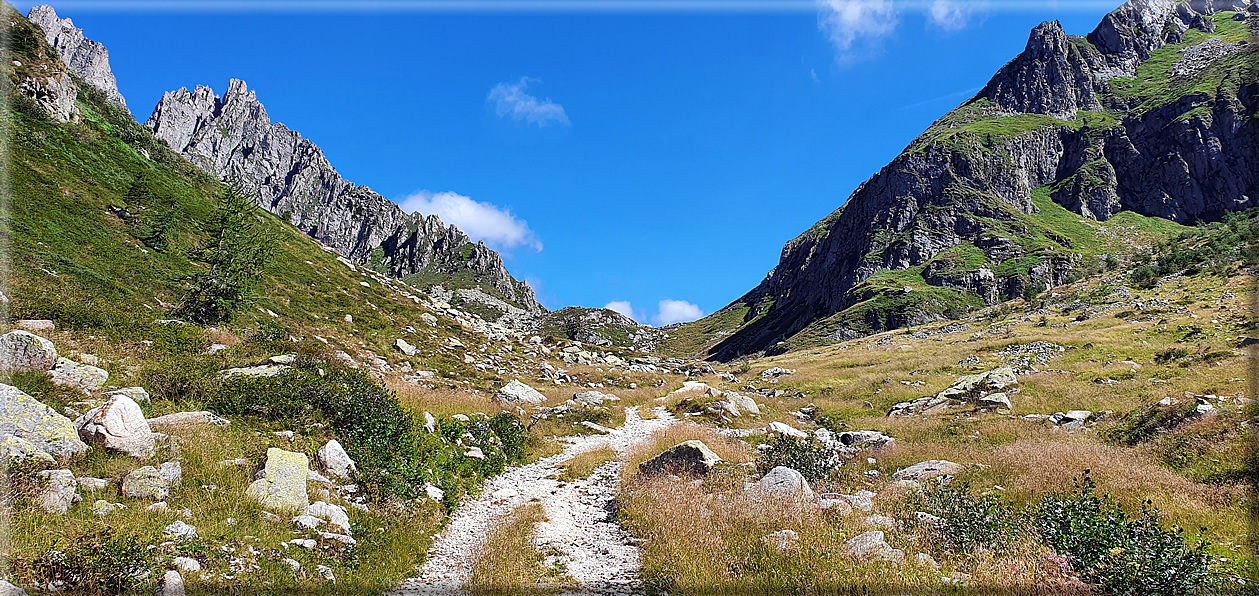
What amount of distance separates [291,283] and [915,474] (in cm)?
3799

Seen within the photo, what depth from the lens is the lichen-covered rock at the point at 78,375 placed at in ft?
31.5

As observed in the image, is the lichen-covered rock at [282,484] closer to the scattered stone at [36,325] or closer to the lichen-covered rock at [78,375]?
the lichen-covered rock at [78,375]

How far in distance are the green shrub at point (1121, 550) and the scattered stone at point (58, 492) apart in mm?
13893

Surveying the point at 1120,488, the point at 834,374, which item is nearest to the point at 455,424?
the point at 1120,488

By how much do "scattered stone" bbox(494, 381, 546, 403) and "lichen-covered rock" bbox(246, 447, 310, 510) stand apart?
53.3ft

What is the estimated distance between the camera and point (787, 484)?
1210 cm

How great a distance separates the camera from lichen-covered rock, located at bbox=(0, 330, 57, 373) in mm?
9281

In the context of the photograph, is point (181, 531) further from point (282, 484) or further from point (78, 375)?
point (78, 375)

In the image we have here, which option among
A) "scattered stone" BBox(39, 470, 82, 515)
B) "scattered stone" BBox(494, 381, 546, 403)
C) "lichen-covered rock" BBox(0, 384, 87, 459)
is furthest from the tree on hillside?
"scattered stone" BBox(39, 470, 82, 515)

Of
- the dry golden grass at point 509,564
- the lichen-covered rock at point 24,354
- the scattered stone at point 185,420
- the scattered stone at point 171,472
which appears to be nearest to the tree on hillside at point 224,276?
the lichen-covered rock at point 24,354

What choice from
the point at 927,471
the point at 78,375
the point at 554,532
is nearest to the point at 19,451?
the point at 78,375

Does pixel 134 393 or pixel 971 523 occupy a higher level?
pixel 134 393

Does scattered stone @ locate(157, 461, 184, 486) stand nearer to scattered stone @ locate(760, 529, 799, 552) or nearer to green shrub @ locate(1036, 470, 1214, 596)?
scattered stone @ locate(760, 529, 799, 552)

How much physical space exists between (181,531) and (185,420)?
148 inches
